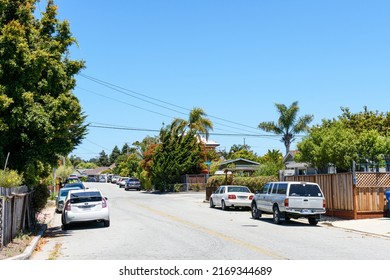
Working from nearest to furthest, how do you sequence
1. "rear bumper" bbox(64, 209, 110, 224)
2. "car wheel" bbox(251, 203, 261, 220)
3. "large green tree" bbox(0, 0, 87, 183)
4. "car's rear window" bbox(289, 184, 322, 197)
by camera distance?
"large green tree" bbox(0, 0, 87, 183), "rear bumper" bbox(64, 209, 110, 224), "car's rear window" bbox(289, 184, 322, 197), "car wheel" bbox(251, 203, 261, 220)

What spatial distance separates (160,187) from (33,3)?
40.2 metres

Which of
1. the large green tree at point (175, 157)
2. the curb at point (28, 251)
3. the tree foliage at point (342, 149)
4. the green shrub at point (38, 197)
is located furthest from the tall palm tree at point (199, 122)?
the curb at point (28, 251)

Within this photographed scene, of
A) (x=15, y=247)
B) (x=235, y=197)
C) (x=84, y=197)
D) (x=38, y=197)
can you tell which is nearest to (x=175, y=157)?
(x=235, y=197)

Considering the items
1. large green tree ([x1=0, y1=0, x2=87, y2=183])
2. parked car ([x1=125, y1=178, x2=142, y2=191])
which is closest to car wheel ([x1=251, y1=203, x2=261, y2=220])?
large green tree ([x1=0, y1=0, x2=87, y2=183])

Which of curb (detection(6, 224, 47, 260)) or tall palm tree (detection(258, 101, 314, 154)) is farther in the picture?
tall palm tree (detection(258, 101, 314, 154))

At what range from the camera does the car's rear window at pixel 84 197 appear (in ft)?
66.1

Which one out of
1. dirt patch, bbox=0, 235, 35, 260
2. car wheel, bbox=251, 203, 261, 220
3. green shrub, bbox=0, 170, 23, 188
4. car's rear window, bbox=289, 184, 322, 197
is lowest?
dirt patch, bbox=0, 235, 35, 260

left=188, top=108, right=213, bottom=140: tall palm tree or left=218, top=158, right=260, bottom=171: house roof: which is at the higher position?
left=188, top=108, right=213, bottom=140: tall palm tree

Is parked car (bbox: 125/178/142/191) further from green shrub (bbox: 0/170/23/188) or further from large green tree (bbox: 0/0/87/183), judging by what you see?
green shrub (bbox: 0/170/23/188)

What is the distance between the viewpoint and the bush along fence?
1312 cm

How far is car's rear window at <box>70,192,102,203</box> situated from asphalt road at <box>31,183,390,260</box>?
3.79 feet

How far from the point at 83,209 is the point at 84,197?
0.64 meters

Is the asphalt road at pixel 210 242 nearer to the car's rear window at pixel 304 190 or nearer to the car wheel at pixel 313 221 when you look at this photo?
the car wheel at pixel 313 221

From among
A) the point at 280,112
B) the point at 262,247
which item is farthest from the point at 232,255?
the point at 280,112
